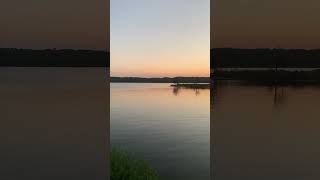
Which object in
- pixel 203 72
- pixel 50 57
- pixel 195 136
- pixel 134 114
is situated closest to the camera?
pixel 50 57

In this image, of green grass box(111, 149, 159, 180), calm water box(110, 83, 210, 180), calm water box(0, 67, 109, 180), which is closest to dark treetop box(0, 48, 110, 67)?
calm water box(0, 67, 109, 180)

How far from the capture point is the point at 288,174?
9633 millimetres

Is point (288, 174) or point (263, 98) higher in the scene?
point (263, 98)

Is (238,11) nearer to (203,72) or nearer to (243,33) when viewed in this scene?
(243,33)

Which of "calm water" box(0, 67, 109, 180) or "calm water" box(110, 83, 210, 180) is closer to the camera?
"calm water" box(0, 67, 109, 180)

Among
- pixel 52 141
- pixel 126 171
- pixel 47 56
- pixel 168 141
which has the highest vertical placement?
pixel 47 56

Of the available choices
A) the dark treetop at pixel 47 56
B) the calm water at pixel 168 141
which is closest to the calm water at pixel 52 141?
the dark treetop at pixel 47 56

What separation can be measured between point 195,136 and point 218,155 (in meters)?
6.43

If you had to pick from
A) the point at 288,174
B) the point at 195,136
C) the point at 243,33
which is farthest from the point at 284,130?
the point at 243,33

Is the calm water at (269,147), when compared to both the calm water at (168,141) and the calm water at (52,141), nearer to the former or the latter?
the calm water at (168,141)

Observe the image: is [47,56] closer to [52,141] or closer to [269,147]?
[52,141]

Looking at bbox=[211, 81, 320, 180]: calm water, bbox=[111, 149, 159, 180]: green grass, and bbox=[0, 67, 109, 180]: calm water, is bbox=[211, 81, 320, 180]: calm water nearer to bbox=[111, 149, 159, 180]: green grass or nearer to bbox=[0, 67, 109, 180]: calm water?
bbox=[111, 149, 159, 180]: green grass

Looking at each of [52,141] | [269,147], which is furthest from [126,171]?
[269,147]

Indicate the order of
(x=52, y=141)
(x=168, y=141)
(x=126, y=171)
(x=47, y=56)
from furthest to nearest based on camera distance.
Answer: (x=168, y=141)
(x=52, y=141)
(x=47, y=56)
(x=126, y=171)
